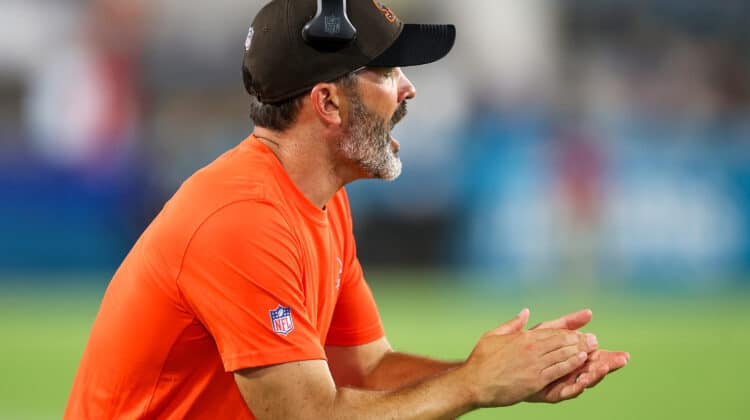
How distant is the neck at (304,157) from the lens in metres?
3.93

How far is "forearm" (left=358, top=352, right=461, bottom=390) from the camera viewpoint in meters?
4.41

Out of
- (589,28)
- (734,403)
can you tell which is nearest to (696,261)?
(589,28)

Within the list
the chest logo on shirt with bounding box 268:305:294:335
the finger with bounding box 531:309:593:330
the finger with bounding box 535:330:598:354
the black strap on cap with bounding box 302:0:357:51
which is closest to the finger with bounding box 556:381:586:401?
the finger with bounding box 535:330:598:354

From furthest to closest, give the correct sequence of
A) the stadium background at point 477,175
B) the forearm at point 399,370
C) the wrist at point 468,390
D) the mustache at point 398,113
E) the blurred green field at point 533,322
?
the stadium background at point 477,175 → the blurred green field at point 533,322 → the forearm at point 399,370 → the mustache at point 398,113 → the wrist at point 468,390

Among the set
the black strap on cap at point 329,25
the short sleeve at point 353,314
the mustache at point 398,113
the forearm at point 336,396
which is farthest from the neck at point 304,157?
the forearm at point 336,396

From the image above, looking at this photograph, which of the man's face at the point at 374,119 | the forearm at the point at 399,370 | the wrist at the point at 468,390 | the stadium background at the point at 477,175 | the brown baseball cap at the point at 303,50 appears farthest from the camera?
A: the stadium background at the point at 477,175

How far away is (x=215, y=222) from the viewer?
3521 mm

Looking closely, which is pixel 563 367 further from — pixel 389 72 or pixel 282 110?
pixel 282 110

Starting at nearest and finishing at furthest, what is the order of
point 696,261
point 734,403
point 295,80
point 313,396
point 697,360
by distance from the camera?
point 313,396 < point 295,80 < point 734,403 < point 697,360 < point 696,261

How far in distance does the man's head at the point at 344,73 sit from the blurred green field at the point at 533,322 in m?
3.89

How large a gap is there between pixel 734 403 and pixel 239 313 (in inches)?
215

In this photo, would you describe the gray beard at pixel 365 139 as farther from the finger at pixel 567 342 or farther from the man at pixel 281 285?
the finger at pixel 567 342

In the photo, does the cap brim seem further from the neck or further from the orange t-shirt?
the orange t-shirt

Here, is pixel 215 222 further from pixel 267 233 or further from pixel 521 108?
pixel 521 108
